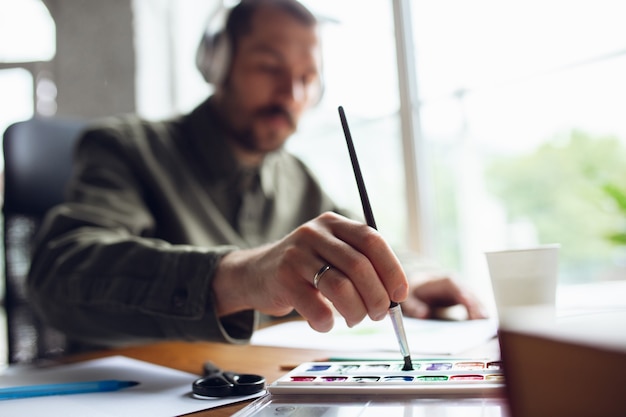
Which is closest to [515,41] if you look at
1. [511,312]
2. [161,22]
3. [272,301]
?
[161,22]

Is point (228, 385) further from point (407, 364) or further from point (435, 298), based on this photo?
point (435, 298)

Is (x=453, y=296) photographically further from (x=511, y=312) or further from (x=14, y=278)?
(x=14, y=278)

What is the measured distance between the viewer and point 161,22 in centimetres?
239

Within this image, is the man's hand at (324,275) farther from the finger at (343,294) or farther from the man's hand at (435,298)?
the man's hand at (435,298)

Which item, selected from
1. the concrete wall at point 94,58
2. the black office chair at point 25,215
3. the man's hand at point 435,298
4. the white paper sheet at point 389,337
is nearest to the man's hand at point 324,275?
the white paper sheet at point 389,337

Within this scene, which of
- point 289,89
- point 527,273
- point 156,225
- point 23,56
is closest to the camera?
point 527,273

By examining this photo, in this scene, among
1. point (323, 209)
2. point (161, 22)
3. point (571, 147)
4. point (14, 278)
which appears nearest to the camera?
point (14, 278)

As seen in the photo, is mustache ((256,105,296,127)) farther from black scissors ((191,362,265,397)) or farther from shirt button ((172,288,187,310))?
black scissors ((191,362,265,397))

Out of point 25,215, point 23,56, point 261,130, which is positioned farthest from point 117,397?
point 23,56

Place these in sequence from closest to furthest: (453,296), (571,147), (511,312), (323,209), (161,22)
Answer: (511,312) → (453,296) → (323,209) → (161,22) → (571,147)

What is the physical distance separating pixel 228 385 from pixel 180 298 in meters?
0.17

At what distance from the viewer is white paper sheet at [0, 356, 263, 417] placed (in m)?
0.40

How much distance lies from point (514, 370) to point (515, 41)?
73.3 inches

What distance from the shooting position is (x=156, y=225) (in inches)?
40.8
